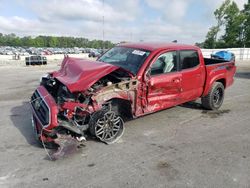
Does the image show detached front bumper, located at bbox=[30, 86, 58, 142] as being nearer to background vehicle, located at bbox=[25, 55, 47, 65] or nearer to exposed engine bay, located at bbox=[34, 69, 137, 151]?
exposed engine bay, located at bbox=[34, 69, 137, 151]

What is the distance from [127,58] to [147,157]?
7.78 ft

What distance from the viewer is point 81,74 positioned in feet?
15.7

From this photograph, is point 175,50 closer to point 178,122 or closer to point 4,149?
point 178,122

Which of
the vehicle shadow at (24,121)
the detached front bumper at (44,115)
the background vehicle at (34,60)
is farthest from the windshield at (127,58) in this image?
the background vehicle at (34,60)

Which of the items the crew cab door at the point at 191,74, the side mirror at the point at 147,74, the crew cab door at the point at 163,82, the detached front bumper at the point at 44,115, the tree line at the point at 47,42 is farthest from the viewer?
the tree line at the point at 47,42

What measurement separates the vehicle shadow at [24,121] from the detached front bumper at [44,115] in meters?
0.38

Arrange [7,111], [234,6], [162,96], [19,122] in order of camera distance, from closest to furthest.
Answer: [162,96], [19,122], [7,111], [234,6]

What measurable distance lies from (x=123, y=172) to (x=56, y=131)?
4.41 feet

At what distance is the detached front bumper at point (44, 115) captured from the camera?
14.1 ft

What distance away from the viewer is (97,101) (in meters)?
4.71

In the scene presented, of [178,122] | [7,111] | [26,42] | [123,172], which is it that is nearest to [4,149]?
[123,172]

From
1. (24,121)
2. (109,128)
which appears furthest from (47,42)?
(109,128)

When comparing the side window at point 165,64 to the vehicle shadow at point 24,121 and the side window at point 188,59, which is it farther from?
the vehicle shadow at point 24,121

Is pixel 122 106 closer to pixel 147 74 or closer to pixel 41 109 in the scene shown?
pixel 147 74
